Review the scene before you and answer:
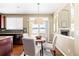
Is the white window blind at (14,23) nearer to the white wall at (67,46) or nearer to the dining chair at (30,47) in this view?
the white wall at (67,46)

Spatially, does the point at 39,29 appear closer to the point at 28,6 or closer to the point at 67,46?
the point at 28,6

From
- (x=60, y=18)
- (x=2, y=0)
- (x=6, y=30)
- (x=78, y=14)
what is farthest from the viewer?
(x=6, y=30)

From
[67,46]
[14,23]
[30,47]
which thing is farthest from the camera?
[14,23]

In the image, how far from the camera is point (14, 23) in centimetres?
1062

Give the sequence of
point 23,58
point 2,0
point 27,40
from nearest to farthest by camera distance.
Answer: point 23,58, point 2,0, point 27,40

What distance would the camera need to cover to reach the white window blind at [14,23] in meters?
10.6

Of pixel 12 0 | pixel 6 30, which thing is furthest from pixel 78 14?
pixel 6 30

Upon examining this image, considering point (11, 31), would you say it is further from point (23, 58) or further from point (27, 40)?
point (23, 58)

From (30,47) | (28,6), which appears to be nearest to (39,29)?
(28,6)

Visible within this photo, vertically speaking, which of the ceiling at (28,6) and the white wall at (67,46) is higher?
the ceiling at (28,6)

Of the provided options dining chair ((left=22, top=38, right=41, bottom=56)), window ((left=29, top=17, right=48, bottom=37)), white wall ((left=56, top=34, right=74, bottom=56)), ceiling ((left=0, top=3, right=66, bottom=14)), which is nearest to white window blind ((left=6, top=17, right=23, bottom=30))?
window ((left=29, top=17, right=48, bottom=37))

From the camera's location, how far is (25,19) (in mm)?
10562

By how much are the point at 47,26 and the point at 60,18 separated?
314 centimetres

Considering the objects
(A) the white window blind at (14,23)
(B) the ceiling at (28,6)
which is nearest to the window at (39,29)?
(A) the white window blind at (14,23)
